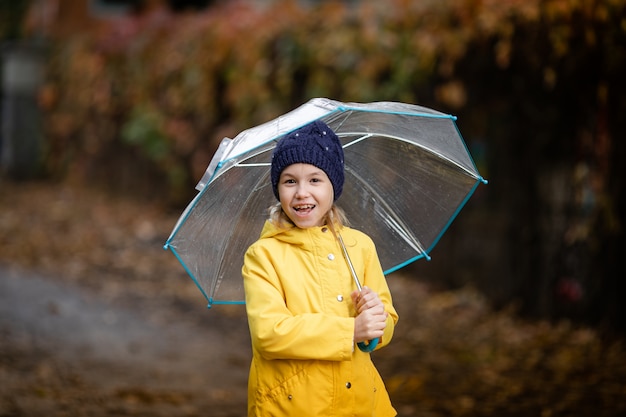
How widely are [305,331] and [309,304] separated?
0.15m

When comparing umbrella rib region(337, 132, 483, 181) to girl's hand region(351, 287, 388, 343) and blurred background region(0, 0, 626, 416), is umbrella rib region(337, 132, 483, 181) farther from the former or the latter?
blurred background region(0, 0, 626, 416)

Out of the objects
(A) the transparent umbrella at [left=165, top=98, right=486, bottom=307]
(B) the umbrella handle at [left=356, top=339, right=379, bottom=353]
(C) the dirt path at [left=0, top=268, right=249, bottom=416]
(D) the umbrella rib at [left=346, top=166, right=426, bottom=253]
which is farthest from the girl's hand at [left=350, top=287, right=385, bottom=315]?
(C) the dirt path at [left=0, top=268, right=249, bottom=416]

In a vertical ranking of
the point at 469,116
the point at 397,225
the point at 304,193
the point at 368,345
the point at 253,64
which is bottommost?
the point at 368,345

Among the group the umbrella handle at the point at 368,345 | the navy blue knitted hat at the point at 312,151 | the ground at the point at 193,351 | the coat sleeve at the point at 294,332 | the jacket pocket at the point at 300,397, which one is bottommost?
the ground at the point at 193,351

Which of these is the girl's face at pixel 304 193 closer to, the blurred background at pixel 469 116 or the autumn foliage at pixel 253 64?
the blurred background at pixel 469 116

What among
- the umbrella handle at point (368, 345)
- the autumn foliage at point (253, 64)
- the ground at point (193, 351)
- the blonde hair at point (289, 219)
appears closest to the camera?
the umbrella handle at point (368, 345)

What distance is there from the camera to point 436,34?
7.58 metres

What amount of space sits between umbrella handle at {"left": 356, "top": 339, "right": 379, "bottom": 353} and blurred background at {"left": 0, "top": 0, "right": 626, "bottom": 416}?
8.06 ft

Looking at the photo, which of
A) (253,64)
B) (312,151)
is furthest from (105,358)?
(253,64)

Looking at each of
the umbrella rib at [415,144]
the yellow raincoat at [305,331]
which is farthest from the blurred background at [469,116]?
the yellow raincoat at [305,331]

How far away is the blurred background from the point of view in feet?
20.8

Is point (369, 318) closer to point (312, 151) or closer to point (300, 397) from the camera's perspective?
point (300, 397)

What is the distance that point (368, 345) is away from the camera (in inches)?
115

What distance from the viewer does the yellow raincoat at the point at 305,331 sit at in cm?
279
